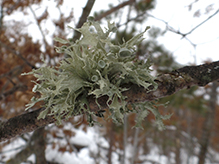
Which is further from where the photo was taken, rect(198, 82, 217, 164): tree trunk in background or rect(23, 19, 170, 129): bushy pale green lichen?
rect(198, 82, 217, 164): tree trunk in background

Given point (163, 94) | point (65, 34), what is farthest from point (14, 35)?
point (163, 94)

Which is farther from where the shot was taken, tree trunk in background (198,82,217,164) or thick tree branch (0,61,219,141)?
tree trunk in background (198,82,217,164)

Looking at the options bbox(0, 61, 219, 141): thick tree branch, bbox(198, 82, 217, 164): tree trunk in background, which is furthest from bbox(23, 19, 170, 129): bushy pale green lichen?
bbox(198, 82, 217, 164): tree trunk in background

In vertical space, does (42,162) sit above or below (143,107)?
below

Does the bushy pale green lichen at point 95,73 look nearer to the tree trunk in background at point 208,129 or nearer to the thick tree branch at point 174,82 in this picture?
the thick tree branch at point 174,82

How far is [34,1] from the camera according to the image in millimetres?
1825

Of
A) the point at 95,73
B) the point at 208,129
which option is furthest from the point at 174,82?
the point at 208,129

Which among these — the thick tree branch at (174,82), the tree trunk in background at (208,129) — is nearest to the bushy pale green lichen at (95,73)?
the thick tree branch at (174,82)

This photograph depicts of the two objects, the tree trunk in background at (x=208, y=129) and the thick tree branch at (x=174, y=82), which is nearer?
the thick tree branch at (x=174, y=82)

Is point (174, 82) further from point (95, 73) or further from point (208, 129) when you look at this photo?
point (208, 129)

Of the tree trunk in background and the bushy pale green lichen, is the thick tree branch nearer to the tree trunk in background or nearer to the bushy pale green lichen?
the bushy pale green lichen

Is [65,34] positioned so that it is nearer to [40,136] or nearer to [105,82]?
[40,136]

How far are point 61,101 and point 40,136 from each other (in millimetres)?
867

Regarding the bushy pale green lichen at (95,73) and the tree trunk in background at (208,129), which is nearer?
the bushy pale green lichen at (95,73)
